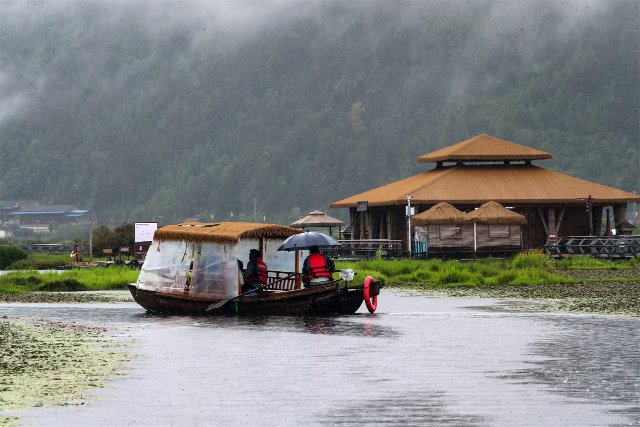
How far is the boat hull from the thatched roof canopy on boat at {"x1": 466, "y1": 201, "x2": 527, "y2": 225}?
110ft

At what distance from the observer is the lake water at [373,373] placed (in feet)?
45.5

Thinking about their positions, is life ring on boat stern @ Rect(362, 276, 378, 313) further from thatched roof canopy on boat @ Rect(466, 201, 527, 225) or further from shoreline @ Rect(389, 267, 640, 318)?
thatched roof canopy on boat @ Rect(466, 201, 527, 225)

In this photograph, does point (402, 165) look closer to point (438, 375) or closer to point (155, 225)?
point (155, 225)

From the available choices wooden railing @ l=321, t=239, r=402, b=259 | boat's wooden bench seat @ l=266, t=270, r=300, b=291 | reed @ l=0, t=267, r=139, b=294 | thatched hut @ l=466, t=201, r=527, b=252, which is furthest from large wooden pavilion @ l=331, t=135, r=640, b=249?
boat's wooden bench seat @ l=266, t=270, r=300, b=291

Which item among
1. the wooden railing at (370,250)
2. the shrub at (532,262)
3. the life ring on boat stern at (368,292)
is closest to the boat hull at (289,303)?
the life ring on boat stern at (368,292)

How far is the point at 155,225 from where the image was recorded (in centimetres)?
5819

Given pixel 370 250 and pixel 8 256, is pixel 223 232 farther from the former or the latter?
pixel 8 256

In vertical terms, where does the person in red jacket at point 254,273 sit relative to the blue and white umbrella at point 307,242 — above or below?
below

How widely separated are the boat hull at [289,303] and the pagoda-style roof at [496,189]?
1434 inches

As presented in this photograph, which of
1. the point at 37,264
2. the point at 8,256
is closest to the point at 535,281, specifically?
the point at 37,264

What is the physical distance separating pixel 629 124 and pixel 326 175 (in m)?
43.9

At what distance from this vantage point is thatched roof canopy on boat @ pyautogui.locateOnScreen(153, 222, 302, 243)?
29.7m

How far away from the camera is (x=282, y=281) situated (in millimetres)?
32531

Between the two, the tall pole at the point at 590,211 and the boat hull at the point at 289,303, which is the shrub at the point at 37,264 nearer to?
the tall pole at the point at 590,211
